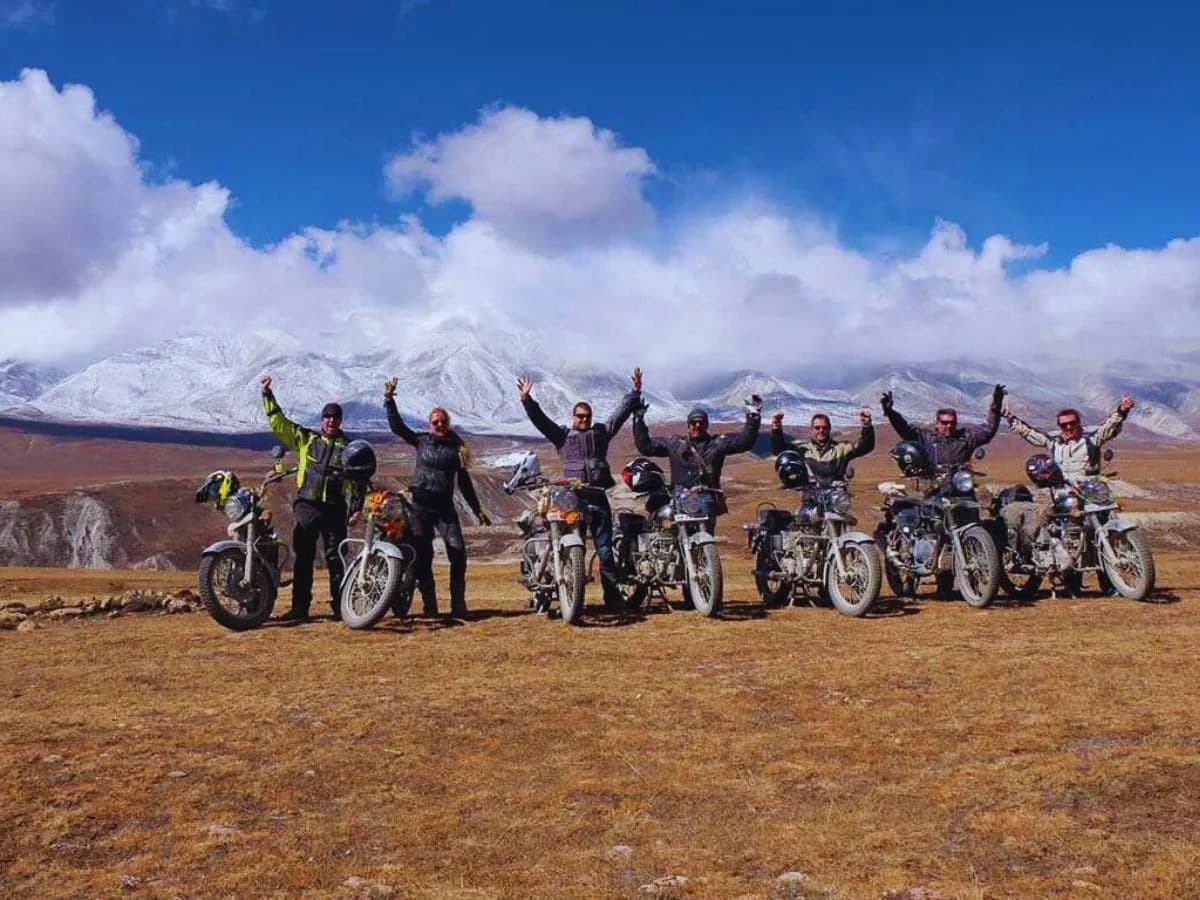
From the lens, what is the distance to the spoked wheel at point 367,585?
9.69m

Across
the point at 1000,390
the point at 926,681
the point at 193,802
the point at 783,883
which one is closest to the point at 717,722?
the point at 926,681

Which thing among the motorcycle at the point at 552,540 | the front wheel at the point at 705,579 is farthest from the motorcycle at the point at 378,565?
the front wheel at the point at 705,579

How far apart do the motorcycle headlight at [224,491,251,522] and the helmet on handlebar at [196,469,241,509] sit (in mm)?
109

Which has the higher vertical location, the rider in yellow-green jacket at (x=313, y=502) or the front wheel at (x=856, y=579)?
the rider in yellow-green jacket at (x=313, y=502)

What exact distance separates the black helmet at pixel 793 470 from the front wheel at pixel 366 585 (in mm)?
4488

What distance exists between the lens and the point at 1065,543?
35.6 ft

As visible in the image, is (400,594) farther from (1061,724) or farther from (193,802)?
(1061,724)

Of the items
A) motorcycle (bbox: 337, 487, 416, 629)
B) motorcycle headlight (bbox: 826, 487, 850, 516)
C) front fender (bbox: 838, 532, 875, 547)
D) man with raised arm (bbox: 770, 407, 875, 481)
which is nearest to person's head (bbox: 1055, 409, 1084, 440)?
man with raised arm (bbox: 770, 407, 875, 481)

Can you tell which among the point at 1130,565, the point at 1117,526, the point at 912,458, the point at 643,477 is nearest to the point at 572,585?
the point at 643,477

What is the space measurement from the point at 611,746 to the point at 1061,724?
2625mm

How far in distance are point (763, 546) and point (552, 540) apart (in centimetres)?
267

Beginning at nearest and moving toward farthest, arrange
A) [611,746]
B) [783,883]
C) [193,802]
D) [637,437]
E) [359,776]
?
[783,883] < [193,802] < [359,776] < [611,746] < [637,437]

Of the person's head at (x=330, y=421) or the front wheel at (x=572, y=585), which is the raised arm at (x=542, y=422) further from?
the person's head at (x=330, y=421)

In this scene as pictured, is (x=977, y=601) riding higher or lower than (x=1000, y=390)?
lower
